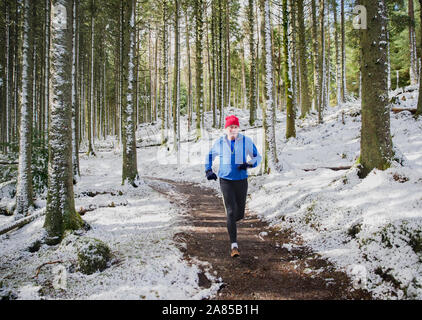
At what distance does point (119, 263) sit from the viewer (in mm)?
4145

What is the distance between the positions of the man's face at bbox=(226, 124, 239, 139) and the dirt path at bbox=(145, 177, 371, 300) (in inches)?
91.4

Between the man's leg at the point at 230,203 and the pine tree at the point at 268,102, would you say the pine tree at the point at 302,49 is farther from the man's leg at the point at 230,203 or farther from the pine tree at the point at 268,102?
the man's leg at the point at 230,203

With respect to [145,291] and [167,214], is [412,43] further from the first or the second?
[145,291]

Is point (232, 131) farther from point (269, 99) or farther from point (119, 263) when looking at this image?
point (269, 99)

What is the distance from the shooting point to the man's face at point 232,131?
4.75 metres

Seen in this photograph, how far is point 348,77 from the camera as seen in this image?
38781 millimetres

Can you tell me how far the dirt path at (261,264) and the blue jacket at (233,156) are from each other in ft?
5.12

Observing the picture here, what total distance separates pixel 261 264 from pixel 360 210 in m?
2.16

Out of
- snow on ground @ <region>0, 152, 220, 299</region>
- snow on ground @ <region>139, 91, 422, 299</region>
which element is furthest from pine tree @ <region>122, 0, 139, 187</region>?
snow on ground @ <region>139, 91, 422, 299</region>

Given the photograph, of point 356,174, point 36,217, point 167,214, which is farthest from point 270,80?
point 36,217

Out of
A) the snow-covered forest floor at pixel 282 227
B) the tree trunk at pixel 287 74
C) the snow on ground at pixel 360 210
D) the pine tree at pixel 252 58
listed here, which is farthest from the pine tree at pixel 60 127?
the pine tree at pixel 252 58

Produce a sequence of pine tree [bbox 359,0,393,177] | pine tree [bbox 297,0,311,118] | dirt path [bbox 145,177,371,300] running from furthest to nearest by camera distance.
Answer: pine tree [bbox 297,0,311,118] → pine tree [bbox 359,0,393,177] → dirt path [bbox 145,177,371,300]

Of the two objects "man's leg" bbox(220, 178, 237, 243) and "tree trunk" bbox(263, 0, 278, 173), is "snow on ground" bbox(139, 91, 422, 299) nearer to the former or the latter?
"tree trunk" bbox(263, 0, 278, 173)

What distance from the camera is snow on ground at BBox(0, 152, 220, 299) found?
342cm
